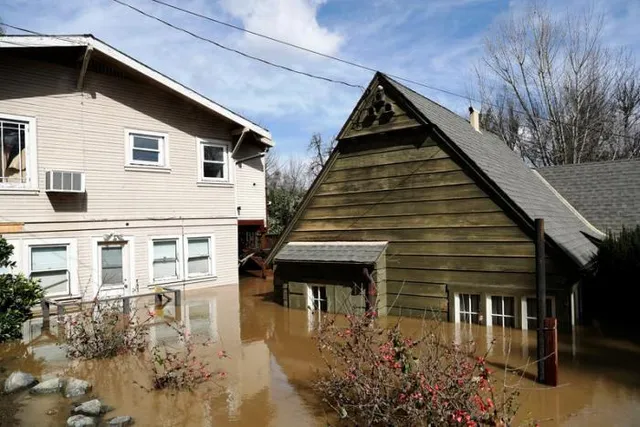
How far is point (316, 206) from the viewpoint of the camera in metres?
13.7

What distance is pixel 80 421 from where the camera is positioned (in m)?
5.91

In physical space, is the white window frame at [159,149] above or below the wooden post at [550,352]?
above

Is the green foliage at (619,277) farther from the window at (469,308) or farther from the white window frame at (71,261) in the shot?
the white window frame at (71,261)

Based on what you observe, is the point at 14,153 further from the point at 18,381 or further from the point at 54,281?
the point at 18,381

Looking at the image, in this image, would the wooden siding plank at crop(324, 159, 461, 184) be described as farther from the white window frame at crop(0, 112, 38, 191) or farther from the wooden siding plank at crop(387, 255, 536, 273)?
the white window frame at crop(0, 112, 38, 191)

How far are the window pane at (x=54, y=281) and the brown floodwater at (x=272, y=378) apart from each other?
206cm

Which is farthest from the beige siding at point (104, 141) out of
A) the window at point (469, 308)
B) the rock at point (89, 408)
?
the window at point (469, 308)

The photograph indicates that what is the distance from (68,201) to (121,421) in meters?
10.1

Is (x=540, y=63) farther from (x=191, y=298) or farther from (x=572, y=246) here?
(x=191, y=298)

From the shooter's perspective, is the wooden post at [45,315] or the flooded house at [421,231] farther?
the wooden post at [45,315]

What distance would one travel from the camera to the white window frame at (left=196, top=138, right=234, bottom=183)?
17.5m

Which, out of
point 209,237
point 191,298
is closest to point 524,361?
point 191,298

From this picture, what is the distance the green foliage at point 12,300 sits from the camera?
33.6ft

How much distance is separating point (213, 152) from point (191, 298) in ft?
18.6
